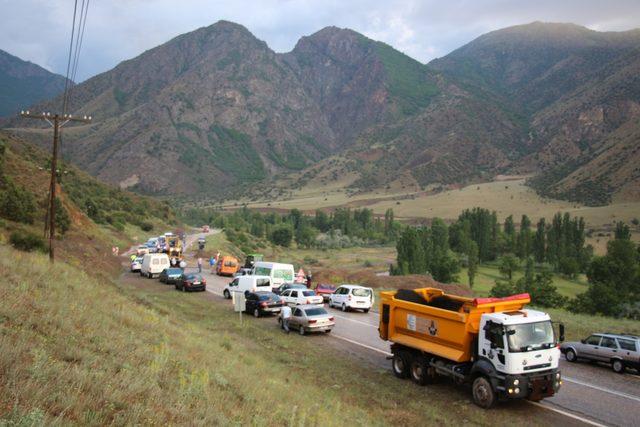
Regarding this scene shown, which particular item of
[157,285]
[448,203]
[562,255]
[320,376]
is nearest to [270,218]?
[448,203]

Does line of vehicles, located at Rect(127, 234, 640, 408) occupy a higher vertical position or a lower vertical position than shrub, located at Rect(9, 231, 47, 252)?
lower

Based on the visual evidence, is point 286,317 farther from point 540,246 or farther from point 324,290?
point 540,246

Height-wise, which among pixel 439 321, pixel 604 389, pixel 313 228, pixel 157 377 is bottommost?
pixel 313 228

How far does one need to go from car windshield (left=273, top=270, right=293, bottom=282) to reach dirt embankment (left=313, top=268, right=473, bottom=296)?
11.5 m

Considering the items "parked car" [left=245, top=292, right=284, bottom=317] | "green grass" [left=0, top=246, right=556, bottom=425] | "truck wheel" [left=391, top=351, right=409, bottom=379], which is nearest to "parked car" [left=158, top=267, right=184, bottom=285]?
"parked car" [left=245, top=292, right=284, bottom=317]

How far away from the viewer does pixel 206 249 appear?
66.9 metres

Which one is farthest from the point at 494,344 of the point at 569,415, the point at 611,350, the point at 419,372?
the point at 611,350

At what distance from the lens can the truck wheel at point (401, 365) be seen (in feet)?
49.3

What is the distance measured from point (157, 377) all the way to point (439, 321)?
26.4 feet

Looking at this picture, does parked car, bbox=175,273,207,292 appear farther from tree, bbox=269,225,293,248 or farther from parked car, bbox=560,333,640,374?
tree, bbox=269,225,293,248

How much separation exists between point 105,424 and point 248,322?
1842cm

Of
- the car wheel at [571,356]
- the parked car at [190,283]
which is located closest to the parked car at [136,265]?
the parked car at [190,283]

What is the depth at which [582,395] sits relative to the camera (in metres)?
13.8

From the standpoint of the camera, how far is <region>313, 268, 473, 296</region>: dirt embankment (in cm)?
4309
